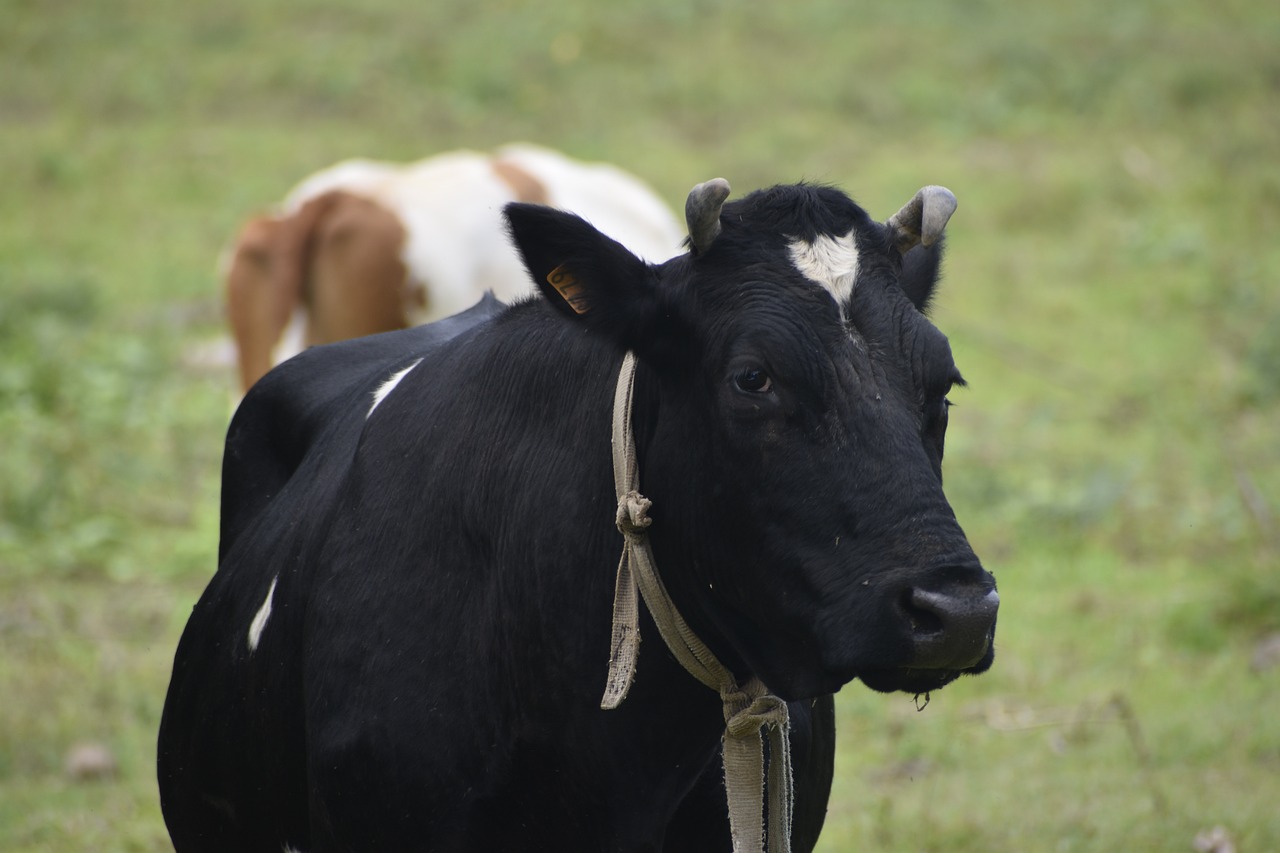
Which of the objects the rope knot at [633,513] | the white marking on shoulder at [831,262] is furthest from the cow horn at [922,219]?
the rope knot at [633,513]

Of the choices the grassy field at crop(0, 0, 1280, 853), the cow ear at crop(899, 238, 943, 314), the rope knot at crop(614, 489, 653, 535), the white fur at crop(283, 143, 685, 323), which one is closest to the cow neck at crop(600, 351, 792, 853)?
the rope knot at crop(614, 489, 653, 535)

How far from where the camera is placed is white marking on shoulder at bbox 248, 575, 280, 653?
10.2 ft

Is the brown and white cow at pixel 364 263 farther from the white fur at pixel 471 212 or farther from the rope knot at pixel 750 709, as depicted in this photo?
the rope knot at pixel 750 709

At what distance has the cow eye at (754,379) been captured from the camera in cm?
234

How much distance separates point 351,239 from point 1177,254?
295 inches

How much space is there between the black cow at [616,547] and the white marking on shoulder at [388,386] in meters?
0.06

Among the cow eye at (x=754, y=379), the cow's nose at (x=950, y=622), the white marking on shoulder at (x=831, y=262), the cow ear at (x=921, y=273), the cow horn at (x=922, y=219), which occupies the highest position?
the cow horn at (x=922, y=219)

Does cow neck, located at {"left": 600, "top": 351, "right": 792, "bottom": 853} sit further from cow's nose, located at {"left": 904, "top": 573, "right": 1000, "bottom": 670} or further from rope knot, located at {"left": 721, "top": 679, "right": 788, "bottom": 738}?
cow's nose, located at {"left": 904, "top": 573, "right": 1000, "bottom": 670}

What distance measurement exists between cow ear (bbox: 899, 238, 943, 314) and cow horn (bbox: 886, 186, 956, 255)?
6 centimetres

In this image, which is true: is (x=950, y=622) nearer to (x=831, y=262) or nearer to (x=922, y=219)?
(x=831, y=262)

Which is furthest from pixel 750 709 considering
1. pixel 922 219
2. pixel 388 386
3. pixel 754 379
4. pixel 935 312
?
pixel 935 312

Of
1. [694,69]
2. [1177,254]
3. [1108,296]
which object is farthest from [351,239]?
[694,69]

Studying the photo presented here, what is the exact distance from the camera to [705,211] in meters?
2.38

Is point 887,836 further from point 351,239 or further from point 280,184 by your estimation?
point 280,184
